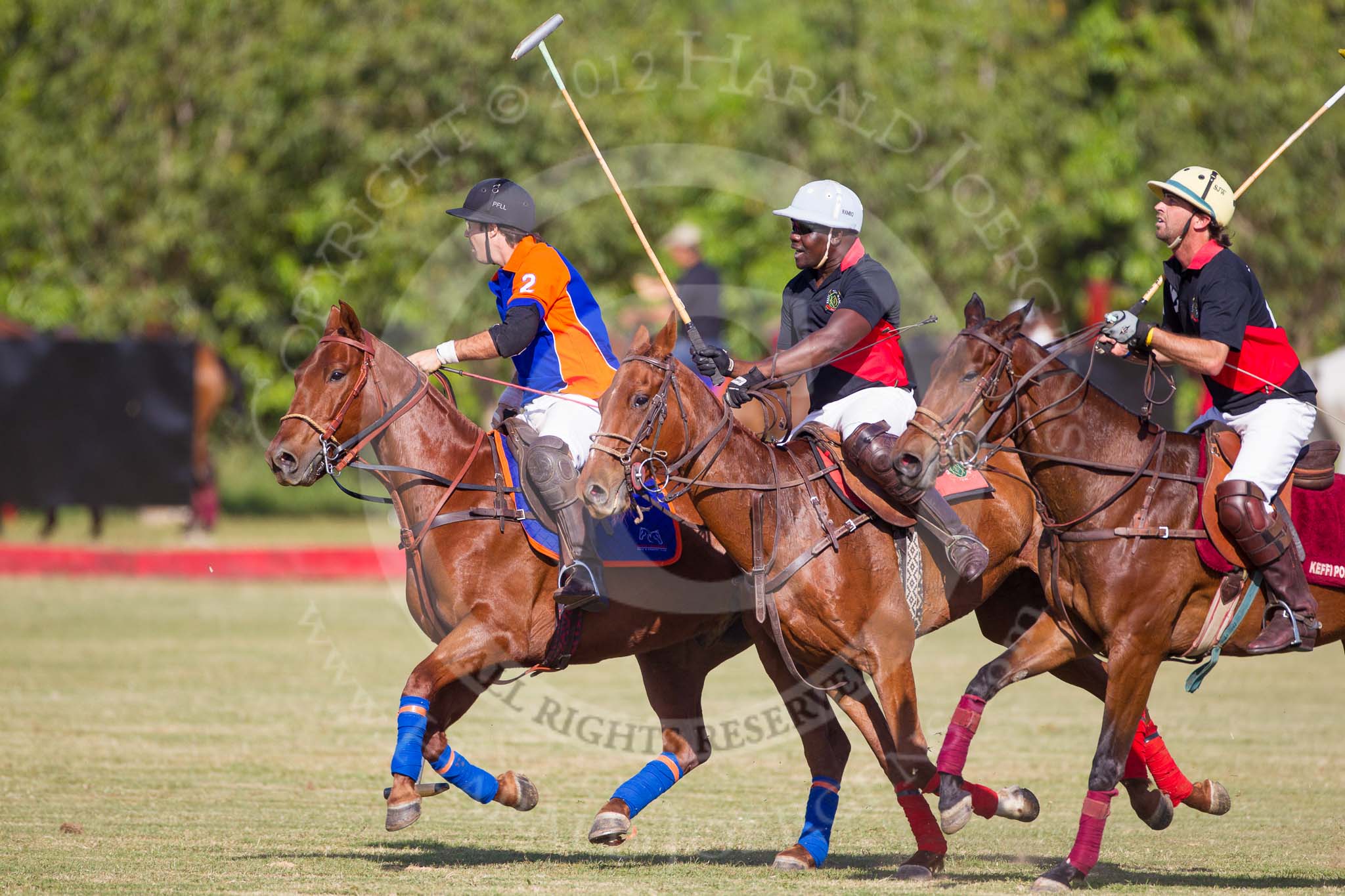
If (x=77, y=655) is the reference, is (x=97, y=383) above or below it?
above

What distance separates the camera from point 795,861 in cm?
660

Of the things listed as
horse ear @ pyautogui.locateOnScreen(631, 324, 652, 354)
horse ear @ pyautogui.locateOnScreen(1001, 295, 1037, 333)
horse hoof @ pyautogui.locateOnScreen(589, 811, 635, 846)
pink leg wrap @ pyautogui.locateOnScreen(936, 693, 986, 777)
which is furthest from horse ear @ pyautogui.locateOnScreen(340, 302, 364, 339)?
pink leg wrap @ pyautogui.locateOnScreen(936, 693, 986, 777)

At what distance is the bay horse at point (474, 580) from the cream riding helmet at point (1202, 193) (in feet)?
7.71

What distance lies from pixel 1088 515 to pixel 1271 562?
2.38ft

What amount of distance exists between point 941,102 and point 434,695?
626 inches

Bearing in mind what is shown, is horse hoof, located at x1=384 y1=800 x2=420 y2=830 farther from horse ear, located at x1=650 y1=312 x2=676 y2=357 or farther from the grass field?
→ horse ear, located at x1=650 y1=312 x2=676 y2=357

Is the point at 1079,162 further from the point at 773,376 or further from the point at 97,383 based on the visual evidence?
the point at 773,376

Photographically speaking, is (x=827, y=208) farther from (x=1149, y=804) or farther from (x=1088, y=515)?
(x=1149, y=804)

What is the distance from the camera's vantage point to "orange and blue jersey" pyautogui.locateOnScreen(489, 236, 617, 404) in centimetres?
711

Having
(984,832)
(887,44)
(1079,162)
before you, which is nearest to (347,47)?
(887,44)

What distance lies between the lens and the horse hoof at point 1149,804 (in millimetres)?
6855

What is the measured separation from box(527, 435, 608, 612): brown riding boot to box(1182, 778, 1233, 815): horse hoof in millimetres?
→ 2688

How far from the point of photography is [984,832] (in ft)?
25.4

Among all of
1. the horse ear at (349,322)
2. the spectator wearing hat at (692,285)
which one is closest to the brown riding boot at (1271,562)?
the horse ear at (349,322)
